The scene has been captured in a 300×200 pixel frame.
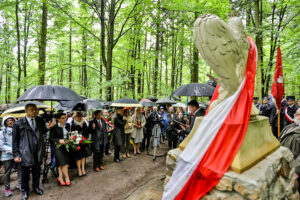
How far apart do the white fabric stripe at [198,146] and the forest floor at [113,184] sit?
181 cm

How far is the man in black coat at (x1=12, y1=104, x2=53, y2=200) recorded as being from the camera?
11.4 feet

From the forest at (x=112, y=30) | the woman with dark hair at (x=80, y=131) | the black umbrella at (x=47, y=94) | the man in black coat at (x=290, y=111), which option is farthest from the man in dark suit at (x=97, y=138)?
the man in black coat at (x=290, y=111)

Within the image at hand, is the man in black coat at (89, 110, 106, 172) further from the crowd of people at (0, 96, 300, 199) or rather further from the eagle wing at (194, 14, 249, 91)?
the eagle wing at (194, 14, 249, 91)

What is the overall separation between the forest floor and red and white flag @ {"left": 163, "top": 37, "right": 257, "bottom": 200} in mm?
1889

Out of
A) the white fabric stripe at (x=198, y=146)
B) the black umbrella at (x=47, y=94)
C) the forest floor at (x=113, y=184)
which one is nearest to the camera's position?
the white fabric stripe at (x=198, y=146)

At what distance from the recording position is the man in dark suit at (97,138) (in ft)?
16.7

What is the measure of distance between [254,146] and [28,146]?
4619mm

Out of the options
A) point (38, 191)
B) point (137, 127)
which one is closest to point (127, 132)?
point (137, 127)

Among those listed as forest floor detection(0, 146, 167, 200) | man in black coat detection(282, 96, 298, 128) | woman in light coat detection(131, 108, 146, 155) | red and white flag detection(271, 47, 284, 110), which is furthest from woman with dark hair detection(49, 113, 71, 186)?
man in black coat detection(282, 96, 298, 128)

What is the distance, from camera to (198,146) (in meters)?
A: 2.13

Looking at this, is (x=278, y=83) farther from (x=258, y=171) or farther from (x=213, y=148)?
(x=213, y=148)

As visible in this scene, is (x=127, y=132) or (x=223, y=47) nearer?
(x=223, y=47)

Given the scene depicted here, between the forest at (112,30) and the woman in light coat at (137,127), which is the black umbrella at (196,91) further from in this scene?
the forest at (112,30)

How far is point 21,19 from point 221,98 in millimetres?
13203
